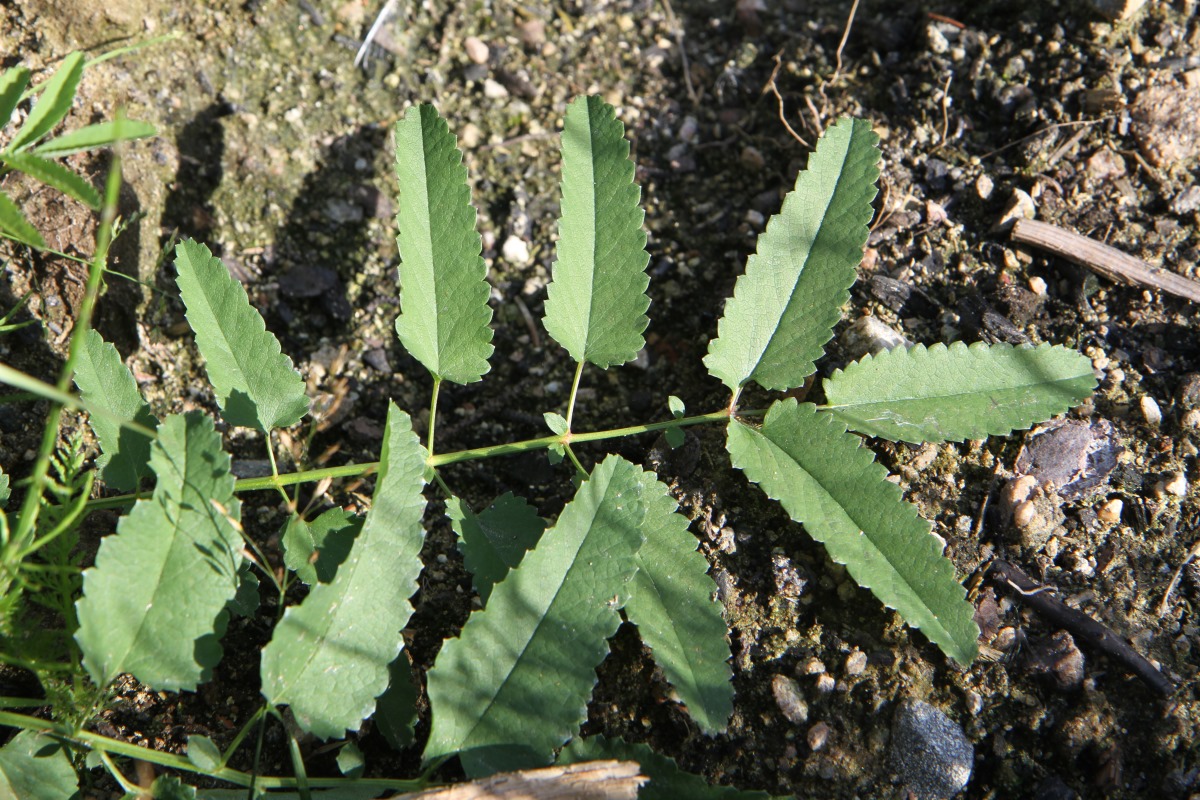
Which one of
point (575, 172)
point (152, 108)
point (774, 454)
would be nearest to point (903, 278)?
point (774, 454)

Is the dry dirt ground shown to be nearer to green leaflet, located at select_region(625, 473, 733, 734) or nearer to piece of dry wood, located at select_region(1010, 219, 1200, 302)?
piece of dry wood, located at select_region(1010, 219, 1200, 302)

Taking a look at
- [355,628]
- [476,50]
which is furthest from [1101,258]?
[355,628]

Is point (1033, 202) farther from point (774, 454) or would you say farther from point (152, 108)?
point (152, 108)

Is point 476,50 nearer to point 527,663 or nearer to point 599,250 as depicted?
point 599,250

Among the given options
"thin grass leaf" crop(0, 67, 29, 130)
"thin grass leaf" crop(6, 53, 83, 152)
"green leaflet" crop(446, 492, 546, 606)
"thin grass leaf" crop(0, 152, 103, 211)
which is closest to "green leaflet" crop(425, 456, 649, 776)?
"green leaflet" crop(446, 492, 546, 606)

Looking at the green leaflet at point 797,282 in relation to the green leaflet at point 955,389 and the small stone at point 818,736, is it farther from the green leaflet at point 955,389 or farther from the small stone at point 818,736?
the small stone at point 818,736

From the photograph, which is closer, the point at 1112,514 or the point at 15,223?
the point at 15,223
